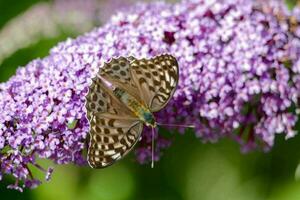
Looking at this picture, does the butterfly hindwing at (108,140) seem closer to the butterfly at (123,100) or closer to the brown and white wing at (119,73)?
the butterfly at (123,100)

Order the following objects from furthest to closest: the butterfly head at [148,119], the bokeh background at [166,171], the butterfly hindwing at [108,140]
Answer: the bokeh background at [166,171], the butterfly head at [148,119], the butterfly hindwing at [108,140]

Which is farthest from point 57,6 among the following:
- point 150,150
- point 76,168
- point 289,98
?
point 289,98

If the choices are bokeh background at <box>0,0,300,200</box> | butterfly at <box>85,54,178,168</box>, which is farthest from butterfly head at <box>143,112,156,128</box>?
bokeh background at <box>0,0,300,200</box>

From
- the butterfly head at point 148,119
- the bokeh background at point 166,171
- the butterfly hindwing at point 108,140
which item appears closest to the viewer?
the butterfly hindwing at point 108,140

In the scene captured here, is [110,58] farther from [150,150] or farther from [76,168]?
[76,168]

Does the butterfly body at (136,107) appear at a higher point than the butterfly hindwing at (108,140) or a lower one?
higher

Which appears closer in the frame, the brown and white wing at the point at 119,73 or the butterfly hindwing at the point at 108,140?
the butterfly hindwing at the point at 108,140

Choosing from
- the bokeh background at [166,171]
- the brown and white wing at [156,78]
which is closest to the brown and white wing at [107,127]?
the brown and white wing at [156,78]

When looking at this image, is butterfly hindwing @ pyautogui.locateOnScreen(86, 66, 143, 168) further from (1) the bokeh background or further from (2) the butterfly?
(1) the bokeh background
